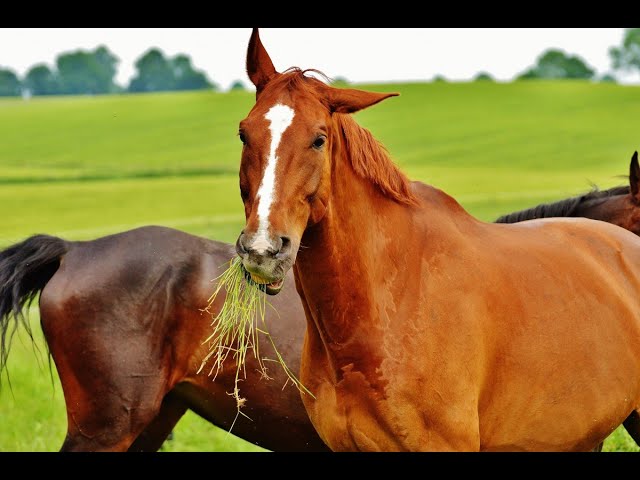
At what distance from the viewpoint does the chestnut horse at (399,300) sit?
3.76m

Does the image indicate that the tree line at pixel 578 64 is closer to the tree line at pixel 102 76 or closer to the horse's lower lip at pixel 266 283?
the tree line at pixel 102 76

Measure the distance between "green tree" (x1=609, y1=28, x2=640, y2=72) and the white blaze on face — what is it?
65.0 metres

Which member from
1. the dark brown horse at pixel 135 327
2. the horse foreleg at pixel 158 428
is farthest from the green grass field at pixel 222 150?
the dark brown horse at pixel 135 327

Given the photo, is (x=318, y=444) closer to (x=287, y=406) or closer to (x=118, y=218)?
(x=287, y=406)

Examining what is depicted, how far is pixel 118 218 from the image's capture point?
94.0ft

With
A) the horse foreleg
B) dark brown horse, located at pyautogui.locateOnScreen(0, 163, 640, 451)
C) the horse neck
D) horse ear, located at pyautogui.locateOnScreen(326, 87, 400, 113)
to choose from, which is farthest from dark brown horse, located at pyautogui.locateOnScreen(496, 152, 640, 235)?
horse ear, located at pyautogui.locateOnScreen(326, 87, 400, 113)

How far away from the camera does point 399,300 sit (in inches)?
162

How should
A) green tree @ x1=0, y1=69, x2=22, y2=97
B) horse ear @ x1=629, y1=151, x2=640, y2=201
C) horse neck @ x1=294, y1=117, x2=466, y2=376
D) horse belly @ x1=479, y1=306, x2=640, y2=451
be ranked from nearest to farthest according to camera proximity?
horse neck @ x1=294, y1=117, x2=466, y2=376 < horse belly @ x1=479, y1=306, x2=640, y2=451 < horse ear @ x1=629, y1=151, x2=640, y2=201 < green tree @ x1=0, y1=69, x2=22, y2=97

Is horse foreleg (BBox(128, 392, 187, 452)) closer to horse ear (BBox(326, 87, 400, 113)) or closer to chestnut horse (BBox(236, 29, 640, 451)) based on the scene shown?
chestnut horse (BBox(236, 29, 640, 451))

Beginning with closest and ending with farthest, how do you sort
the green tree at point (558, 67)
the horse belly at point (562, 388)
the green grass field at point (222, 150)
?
the horse belly at point (562, 388) → the green grass field at point (222, 150) → the green tree at point (558, 67)

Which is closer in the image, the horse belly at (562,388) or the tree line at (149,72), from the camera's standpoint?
the horse belly at (562,388)

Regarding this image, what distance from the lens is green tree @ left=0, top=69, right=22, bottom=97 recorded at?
59.8 metres

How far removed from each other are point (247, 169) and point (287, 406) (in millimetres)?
2573
